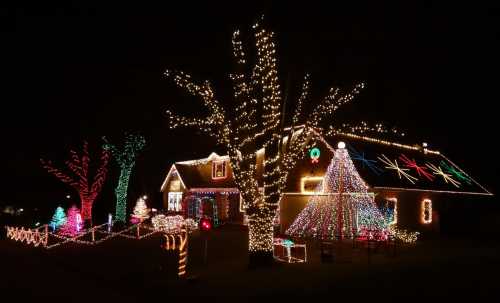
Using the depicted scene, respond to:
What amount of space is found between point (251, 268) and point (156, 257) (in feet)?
12.8

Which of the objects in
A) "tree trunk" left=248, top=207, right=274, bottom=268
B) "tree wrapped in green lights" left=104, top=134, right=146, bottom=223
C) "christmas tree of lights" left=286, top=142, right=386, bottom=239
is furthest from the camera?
"tree wrapped in green lights" left=104, top=134, right=146, bottom=223

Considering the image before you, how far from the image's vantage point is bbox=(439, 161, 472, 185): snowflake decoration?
29.1 meters

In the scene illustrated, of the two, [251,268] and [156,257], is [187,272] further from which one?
[156,257]

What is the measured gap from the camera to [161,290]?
10.7m

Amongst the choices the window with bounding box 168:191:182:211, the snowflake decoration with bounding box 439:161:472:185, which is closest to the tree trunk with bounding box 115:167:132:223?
the window with bounding box 168:191:182:211

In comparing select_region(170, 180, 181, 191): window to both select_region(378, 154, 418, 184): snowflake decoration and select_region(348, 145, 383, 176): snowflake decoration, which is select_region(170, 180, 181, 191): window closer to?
select_region(348, 145, 383, 176): snowflake decoration

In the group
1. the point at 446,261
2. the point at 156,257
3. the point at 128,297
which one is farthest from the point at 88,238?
the point at 446,261

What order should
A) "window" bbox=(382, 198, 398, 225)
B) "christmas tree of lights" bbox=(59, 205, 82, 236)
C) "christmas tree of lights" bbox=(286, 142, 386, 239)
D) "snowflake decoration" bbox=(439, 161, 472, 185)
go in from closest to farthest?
"christmas tree of lights" bbox=(286, 142, 386, 239) → "window" bbox=(382, 198, 398, 225) → "christmas tree of lights" bbox=(59, 205, 82, 236) → "snowflake decoration" bbox=(439, 161, 472, 185)

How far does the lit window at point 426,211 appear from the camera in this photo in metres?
25.2

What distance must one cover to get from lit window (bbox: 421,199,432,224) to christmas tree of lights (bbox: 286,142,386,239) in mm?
7092

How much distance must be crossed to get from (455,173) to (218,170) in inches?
595

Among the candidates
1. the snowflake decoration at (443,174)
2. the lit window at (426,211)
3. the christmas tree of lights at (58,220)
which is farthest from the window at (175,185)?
the lit window at (426,211)

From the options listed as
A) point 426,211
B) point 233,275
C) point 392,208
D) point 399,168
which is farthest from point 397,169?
point 233,275

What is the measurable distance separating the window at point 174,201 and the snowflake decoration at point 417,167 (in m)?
16.6
